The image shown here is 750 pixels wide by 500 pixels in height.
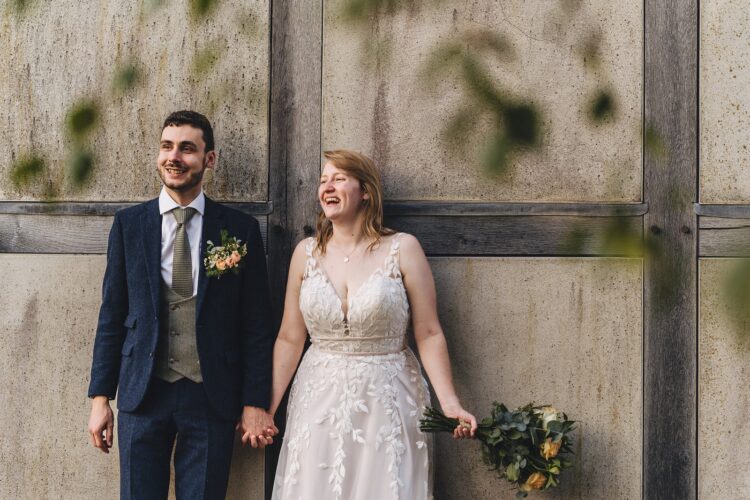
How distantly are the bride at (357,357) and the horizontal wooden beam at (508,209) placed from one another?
0.30 m

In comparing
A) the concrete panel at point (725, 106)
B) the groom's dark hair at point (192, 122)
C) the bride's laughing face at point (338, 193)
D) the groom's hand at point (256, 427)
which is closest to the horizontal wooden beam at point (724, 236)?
the concrete panel at point (725, 106)

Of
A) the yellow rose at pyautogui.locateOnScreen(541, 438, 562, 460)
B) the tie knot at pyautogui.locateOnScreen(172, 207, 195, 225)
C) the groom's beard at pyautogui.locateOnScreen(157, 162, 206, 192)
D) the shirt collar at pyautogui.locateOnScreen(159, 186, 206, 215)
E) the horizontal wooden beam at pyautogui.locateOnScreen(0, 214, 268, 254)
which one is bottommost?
the yellow rose at pyautogui.locateOnScreen(541, 438, 562, 460)

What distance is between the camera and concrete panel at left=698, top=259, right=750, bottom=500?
12.8 ft

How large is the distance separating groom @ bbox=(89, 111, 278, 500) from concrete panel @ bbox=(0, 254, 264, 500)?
619mm

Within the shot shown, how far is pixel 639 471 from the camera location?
12.9 feet

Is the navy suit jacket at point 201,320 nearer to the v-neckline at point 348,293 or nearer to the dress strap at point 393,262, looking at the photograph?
the v-neckline at point 348,293

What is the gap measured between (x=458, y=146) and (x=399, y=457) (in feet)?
5.34

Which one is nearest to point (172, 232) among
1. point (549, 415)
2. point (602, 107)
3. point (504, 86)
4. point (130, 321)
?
point (130, 321)

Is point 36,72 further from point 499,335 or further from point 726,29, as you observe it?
point 726,29

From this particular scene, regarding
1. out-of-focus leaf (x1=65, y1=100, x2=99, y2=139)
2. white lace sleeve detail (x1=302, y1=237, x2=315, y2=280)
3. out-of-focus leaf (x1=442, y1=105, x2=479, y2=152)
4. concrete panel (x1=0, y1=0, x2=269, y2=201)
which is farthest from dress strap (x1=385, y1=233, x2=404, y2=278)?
out-of-focus leaf (x1=65, y1=100, x2=99, y2=139)

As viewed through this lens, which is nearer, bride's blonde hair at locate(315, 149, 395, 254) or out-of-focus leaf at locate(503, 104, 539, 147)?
bride's blonde hair at locate(315, 149, 395, 254)

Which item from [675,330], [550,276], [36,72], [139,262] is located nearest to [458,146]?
[550,276]

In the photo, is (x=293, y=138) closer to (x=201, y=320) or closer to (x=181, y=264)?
(x=181, y=264)

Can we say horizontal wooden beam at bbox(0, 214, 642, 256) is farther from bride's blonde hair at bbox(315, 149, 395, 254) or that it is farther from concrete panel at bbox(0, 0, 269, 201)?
concrete panel at bbox(0, 0, 269, 201)
